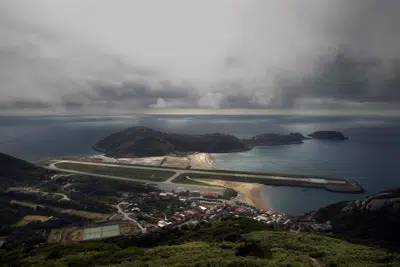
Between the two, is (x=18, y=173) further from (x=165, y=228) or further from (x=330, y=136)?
(x=330, y=136)

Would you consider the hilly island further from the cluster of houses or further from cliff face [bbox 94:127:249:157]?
cliff face [bbox 94:127:249:157]

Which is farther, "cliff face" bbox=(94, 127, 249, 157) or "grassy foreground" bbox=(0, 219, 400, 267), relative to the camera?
"cliff face" bbox=(94, 127, 249, 157)

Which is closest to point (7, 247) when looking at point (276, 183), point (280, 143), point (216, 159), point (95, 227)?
point (95, 227)

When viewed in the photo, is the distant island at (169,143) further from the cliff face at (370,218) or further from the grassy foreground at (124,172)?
the cliff face at (370,218)

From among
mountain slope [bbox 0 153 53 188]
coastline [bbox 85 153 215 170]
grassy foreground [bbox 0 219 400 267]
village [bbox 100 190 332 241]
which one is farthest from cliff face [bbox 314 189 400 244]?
A: mountain slope [bbox 0 153 53 188]

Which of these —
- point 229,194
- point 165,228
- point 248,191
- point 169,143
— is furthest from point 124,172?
point 165,228

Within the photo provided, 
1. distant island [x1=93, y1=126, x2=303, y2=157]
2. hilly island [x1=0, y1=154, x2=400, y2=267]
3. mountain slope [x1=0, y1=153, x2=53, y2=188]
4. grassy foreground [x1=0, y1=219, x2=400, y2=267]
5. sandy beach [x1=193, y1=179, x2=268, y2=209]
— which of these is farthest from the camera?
distant island [x1=93, y1=126, x2=303, y2=157]

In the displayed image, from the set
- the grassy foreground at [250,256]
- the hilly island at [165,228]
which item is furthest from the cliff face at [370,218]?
the grassy foreground at [250,256]
